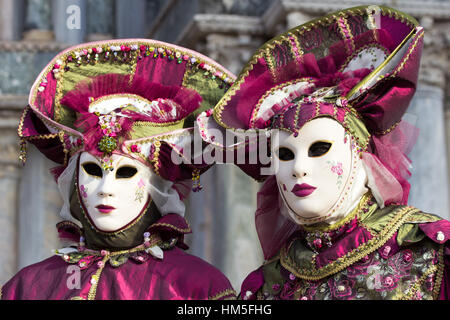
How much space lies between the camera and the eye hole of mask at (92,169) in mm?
3396

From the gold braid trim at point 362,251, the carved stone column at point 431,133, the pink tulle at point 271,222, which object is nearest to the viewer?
the gold braid trim at point 362,251

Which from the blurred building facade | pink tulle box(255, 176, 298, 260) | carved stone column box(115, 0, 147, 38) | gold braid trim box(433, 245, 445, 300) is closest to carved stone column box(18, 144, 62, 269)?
the blurred building facade

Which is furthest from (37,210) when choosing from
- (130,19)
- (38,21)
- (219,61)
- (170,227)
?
(170,227)

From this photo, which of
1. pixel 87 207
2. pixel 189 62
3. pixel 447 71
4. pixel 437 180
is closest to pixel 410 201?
pixel 437 180

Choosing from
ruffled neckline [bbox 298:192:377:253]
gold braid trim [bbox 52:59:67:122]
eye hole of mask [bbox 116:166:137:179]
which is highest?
gold braid trim [bbox 52:59:67:122]

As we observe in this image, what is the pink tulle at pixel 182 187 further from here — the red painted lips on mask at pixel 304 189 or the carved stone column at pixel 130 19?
the carved stone column at pixel 130 19

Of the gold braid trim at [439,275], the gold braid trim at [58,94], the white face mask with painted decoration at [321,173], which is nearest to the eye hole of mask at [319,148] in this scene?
the white face mask with painted decoration at [321,173]

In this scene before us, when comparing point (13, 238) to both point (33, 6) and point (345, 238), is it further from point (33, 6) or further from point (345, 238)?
point (345, 238)

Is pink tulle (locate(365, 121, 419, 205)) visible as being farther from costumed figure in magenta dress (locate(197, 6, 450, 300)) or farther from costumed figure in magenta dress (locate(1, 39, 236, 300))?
costumed figure in magenta dress (locate(1, 39, 236, 300))

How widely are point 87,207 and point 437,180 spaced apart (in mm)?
2337

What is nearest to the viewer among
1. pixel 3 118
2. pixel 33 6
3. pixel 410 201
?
pixel 410 201

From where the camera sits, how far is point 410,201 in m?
4.97

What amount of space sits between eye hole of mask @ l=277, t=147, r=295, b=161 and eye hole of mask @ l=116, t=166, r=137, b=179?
623mm

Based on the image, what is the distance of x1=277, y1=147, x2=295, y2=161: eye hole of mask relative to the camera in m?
3.04
